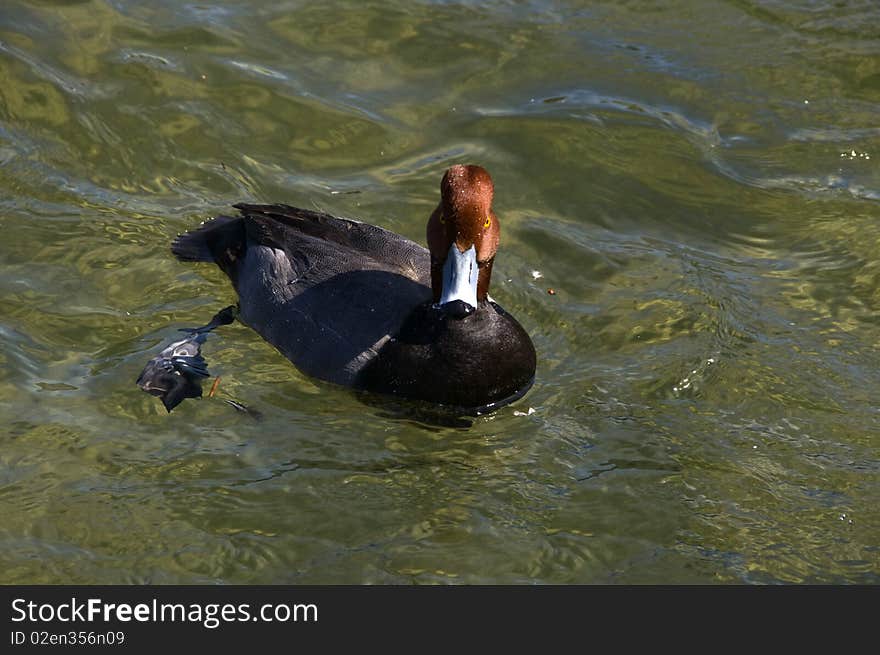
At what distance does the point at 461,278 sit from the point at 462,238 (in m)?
0.20

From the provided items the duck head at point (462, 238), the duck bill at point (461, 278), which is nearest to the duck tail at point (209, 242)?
the duck head at point (462, 238)

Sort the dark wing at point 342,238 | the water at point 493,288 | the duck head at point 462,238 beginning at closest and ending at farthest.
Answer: the water at point 493,288 < the duck head at point 462,238 < the dark wing at point 342,238

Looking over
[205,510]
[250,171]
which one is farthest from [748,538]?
[250,171]

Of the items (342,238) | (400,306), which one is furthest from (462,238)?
(342,238)

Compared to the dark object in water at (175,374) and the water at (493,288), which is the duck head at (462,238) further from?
the dark object in water at (175,374)

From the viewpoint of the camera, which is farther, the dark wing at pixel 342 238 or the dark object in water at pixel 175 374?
the dark wing at pixel 342 238

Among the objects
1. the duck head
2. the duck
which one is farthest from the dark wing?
the duck head

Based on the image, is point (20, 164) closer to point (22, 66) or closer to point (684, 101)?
point (22, 66)

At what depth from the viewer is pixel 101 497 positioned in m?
5.60

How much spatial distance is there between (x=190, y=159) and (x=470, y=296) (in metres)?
2.98

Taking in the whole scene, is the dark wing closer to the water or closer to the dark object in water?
the water

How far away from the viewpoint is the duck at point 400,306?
20.6 feet

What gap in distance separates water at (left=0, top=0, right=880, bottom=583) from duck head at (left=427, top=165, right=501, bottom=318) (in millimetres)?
668

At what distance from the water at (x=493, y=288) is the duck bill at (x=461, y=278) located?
2.08 ft
